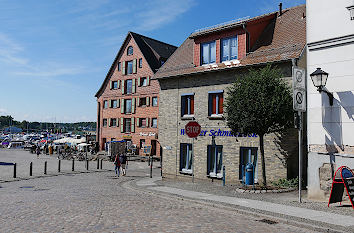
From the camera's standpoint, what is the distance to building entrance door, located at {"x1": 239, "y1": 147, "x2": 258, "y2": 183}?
15977 mm

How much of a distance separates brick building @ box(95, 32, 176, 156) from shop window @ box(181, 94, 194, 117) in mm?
20854

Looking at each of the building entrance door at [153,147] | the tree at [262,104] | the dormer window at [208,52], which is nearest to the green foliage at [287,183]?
the tree at [262,104]

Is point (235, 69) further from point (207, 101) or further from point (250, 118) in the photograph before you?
point (250, 118)

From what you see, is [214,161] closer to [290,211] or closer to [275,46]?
[275,46]

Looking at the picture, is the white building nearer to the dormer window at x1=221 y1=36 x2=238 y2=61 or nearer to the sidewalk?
the sidewalk

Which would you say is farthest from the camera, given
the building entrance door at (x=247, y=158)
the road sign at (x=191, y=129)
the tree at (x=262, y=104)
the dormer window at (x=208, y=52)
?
the dormer window at (x=208, y=52)

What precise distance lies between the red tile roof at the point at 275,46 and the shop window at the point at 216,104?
142cm

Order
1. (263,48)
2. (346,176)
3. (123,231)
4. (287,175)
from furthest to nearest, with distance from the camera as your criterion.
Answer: (263,48) → (287,175) → (346,176) → (123,231)

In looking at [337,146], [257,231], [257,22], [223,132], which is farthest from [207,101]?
[257,231]

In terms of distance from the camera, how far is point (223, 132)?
56.4 feet

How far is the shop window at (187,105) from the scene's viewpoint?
758 inches

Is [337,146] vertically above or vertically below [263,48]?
below

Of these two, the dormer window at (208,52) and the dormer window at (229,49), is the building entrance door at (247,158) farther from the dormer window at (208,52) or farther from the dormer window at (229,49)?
the dormer window at (208,52)

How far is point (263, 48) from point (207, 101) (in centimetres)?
413
